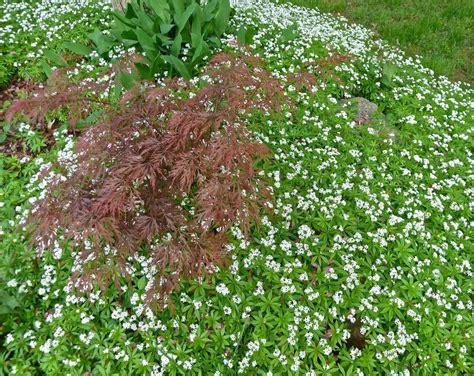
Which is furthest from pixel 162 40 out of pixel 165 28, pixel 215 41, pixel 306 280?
pixel 306 280

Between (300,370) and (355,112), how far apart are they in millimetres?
3537

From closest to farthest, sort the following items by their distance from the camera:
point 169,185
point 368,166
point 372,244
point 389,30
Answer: point 169,185 → point 372,244 → point 368,166 → point 389,30

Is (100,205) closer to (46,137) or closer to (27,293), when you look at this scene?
(27,293)

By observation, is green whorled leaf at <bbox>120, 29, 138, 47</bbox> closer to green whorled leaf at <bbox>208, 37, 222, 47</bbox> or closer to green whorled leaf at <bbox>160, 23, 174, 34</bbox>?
green whorled leaf at <bbox>160, 23, 174, 34</bbox>

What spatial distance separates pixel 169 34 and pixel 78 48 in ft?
4.19

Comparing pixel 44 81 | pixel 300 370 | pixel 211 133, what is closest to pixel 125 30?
pixel 44 81

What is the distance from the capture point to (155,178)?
120 inches

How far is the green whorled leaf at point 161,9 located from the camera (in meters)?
5.68

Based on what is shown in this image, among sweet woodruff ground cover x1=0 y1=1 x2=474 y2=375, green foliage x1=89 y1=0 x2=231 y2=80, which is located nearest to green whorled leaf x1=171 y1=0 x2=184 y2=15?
green foliage x1=89 y1=0 x2=231 y2=80

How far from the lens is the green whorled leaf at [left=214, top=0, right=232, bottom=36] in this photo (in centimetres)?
604

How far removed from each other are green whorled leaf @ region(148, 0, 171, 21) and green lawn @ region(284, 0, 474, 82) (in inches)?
162

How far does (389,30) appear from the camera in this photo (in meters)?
8.43

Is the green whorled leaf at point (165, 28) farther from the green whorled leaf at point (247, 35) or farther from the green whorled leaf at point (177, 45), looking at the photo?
the green whorled leaf at point (247, 35)

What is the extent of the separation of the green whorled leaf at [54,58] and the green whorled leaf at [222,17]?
221cm
